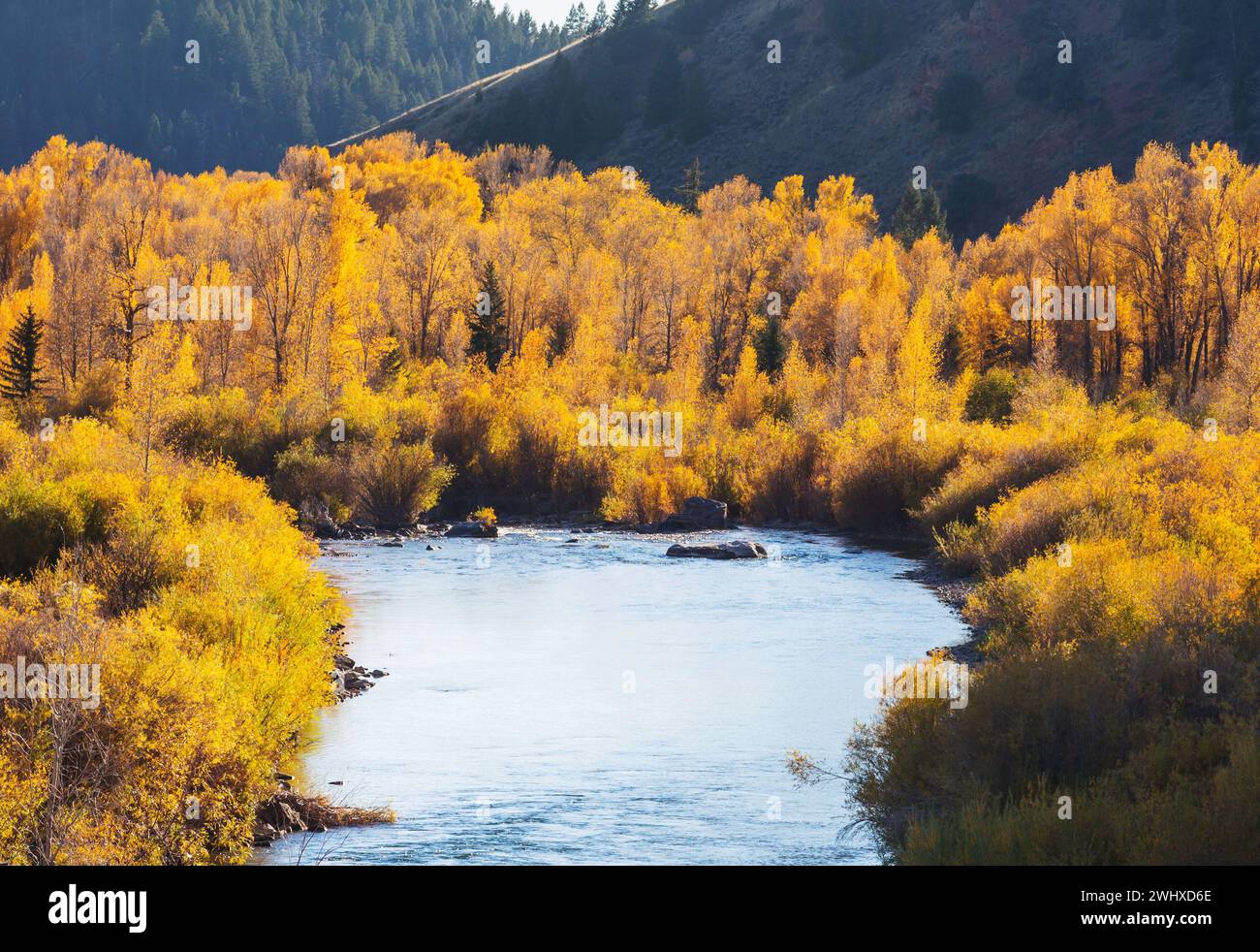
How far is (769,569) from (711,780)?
21579mm

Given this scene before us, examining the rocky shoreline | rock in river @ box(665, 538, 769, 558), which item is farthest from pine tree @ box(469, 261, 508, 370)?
rock in river @ box(665, 538, 769, 558)

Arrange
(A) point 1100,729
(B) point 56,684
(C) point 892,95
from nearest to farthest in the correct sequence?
(B) point 56,684 → (A) point 1100,729 → (C) point 892,95

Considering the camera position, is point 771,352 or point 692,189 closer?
point 771,352

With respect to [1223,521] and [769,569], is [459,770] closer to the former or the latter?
[1223,521]

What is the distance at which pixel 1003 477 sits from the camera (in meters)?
43.9

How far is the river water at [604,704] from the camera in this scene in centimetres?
1723

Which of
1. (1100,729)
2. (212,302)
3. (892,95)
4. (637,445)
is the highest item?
(892,95)

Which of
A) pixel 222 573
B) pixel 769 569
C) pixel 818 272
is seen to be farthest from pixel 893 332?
pixel 222 573

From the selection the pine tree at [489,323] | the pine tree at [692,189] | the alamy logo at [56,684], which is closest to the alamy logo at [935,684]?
the alamy logo at [56,684]

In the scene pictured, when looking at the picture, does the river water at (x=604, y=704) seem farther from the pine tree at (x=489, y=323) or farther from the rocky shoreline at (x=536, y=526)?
the pine tree at (x=489, y=323)

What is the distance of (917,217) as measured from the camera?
100 meters

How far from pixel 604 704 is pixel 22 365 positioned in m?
42.8

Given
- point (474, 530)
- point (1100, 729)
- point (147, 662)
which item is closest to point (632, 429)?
point (474, 530)
